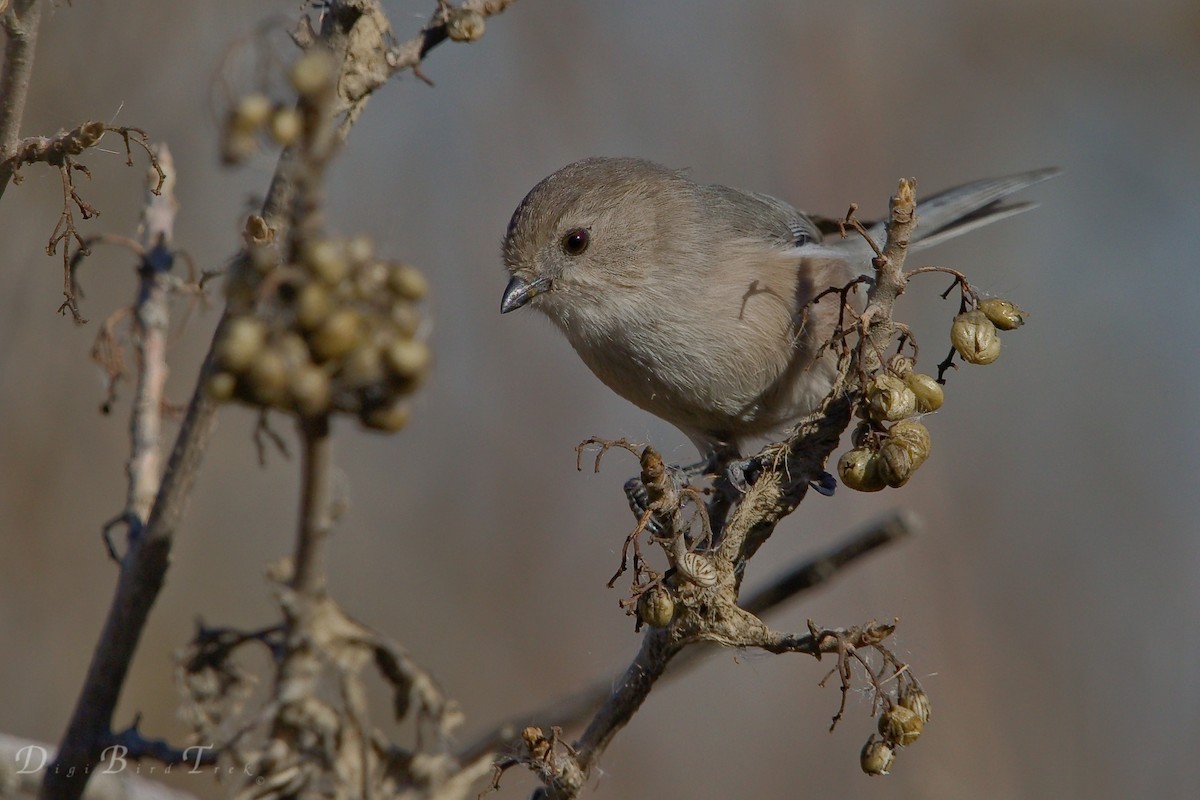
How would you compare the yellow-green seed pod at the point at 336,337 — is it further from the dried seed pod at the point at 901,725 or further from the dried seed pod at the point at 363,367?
the dried seed pod at the point at 901,725

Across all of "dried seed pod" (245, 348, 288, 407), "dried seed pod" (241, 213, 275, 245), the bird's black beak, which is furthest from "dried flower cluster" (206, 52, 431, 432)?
the bird's black beak

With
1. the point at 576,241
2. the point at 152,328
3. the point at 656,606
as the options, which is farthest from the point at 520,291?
the point at 656,606

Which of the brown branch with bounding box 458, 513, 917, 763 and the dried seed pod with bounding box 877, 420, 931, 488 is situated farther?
Result: the brown branch with bounding box 458, 513, 917, 763

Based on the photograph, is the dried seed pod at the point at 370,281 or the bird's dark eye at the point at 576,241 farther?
the bird's dark eye at the point at 576,241

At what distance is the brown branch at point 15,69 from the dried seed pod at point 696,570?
957 millimetres

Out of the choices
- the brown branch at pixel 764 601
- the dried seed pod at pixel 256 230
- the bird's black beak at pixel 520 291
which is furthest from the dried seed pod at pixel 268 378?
the bird's black beak at pixel 520 291

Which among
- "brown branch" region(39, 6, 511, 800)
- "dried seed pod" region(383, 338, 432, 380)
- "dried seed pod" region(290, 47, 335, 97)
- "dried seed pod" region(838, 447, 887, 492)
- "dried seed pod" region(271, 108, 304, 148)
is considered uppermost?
"dried seed pod" region(838, 447, 887, 492)

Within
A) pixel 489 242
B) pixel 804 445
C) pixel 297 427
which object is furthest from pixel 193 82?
pixel 297 427

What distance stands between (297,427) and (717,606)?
0.73 metres

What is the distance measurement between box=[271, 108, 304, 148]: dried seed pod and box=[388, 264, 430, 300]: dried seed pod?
0.42ft

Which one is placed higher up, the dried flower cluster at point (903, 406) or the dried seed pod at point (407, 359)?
the dried flower cluster at point (903, 406)

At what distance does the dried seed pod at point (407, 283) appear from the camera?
0.88m

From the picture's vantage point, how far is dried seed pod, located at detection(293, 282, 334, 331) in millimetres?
837

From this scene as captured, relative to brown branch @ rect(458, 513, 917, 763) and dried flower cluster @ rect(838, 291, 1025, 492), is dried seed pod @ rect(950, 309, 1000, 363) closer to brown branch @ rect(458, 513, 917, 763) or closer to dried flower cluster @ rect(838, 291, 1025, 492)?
dried flower cluster @ rect(838, 291, 1025, 492)
